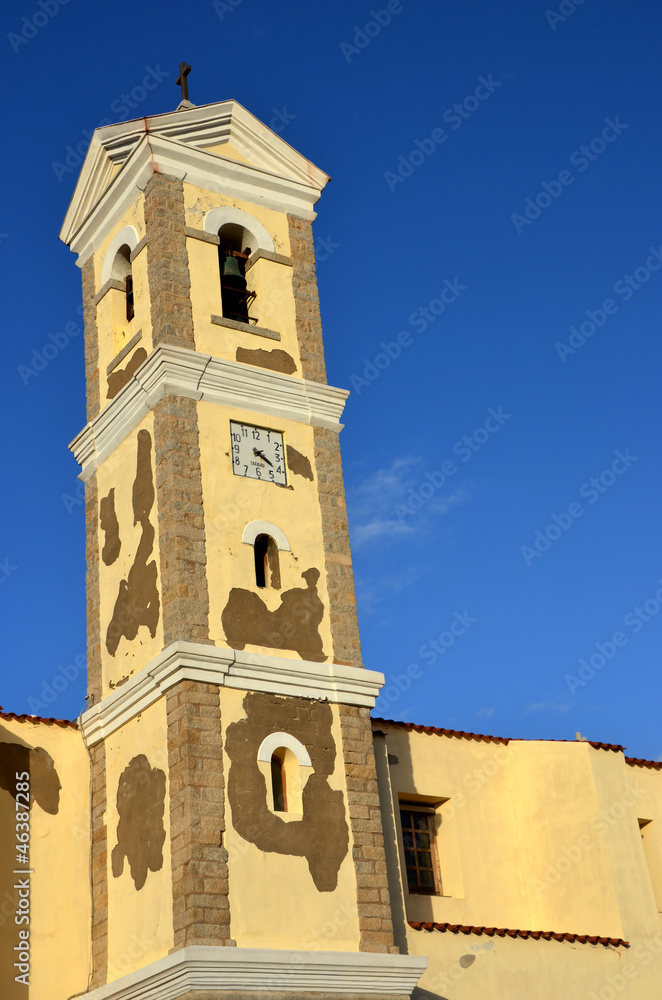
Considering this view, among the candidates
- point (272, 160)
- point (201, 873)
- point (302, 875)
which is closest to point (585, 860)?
point (302, 875)

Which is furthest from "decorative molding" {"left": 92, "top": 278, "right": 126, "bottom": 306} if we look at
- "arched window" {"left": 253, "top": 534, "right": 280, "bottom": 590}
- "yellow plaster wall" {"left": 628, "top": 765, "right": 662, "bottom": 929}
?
"yellow plaster wall" {"left": 628, "top": 765, "right": 662, "bottom": 929}

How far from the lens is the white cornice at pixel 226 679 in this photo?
14.5 m

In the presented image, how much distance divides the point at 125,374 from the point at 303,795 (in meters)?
6.26

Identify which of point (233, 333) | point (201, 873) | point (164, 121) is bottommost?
point (201, 873)

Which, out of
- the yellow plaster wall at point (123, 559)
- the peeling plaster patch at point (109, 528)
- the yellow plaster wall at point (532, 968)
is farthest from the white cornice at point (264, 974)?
the peeling plaster patch at point (109, 528)

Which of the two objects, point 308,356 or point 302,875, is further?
point 308,356

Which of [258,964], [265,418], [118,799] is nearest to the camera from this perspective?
[258,964]

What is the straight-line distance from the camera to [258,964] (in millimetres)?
13320

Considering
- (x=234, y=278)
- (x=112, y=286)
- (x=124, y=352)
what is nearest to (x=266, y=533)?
(x=124, y=352)

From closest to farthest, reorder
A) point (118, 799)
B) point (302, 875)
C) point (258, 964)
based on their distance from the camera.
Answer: point (258, 964)
point (302, 875)
point (118, 799)

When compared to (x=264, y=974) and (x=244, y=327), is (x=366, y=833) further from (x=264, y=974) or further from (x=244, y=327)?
(x=244, y=327)

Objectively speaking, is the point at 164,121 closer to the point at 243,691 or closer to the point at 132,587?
the point at 132,587

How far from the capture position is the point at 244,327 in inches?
679

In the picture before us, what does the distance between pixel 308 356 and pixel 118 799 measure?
21.0ft
